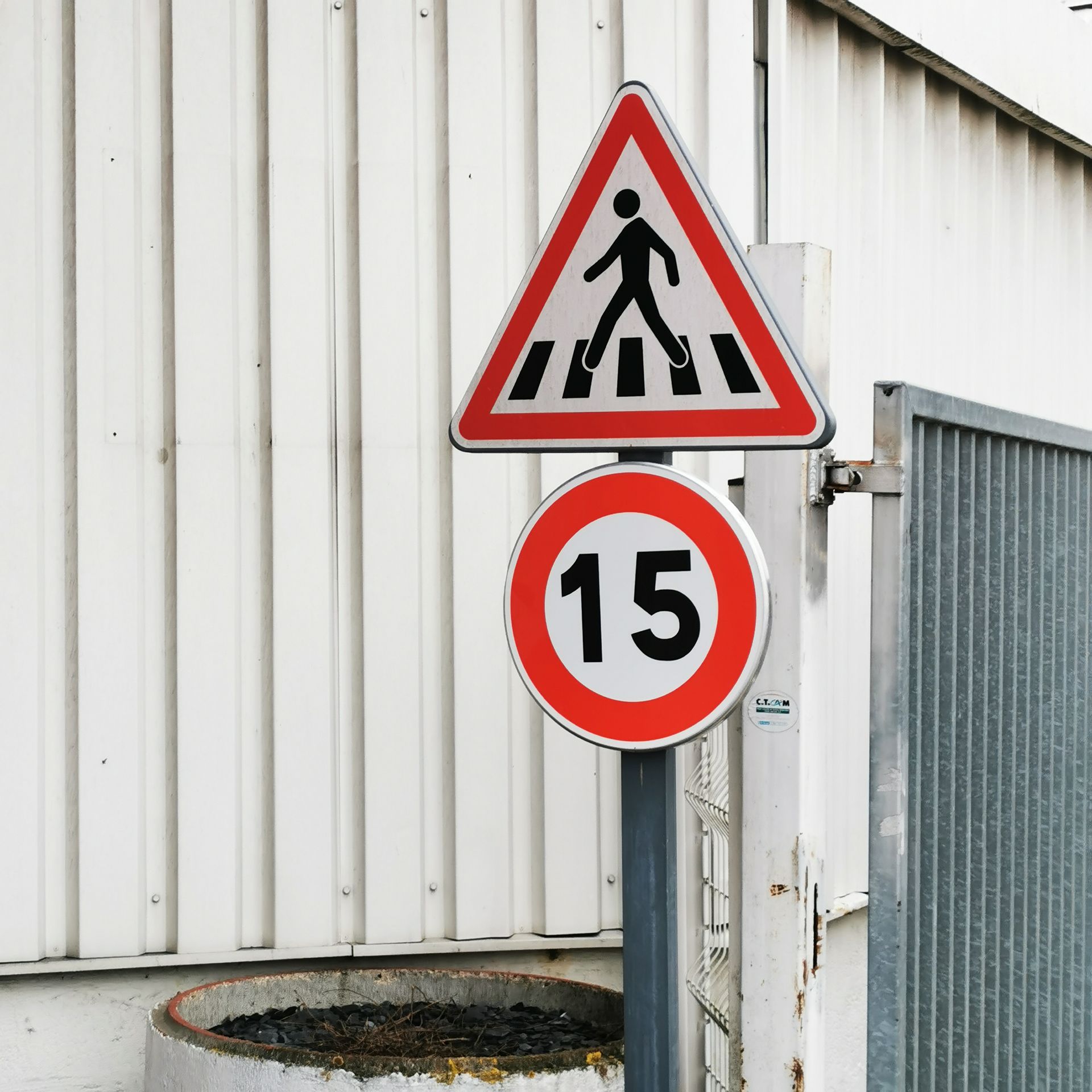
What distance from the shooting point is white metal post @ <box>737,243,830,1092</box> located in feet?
7.93

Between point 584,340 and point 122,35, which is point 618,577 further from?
point 122,35

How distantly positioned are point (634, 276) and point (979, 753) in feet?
4.37

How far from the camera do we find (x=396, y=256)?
3.77 m

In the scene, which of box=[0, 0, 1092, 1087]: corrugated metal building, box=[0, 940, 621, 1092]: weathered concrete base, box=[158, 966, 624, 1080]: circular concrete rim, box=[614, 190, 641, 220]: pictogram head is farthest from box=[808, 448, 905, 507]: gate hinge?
box=[0, 940, 621, 1092]: weathered concrete base

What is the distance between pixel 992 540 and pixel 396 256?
179 centimetres

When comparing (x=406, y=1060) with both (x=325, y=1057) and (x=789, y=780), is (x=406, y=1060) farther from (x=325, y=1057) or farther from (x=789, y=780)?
(x=789, y=780)

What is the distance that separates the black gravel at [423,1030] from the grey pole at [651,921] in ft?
2.63

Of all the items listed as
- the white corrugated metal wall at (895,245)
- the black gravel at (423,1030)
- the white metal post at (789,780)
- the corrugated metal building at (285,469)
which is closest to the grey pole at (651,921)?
the white metal post at (789,780)

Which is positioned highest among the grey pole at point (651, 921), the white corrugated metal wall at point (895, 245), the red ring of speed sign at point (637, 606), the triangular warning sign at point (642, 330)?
the white corrugated metal wall at point (895, 245)

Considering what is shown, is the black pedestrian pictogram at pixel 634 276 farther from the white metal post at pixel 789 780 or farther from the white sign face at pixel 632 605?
the white metal post at pixel 789 780

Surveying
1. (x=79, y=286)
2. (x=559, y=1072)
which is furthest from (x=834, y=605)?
(x=79, y=286)

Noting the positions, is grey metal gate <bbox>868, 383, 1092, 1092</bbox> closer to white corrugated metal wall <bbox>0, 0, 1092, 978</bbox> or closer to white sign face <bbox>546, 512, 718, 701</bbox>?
white sign face <bbox>546, 512, 718, 701</bbox>

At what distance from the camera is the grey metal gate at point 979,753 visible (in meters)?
2.39

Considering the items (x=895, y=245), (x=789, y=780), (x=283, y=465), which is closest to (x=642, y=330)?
(x=789, y=780)
